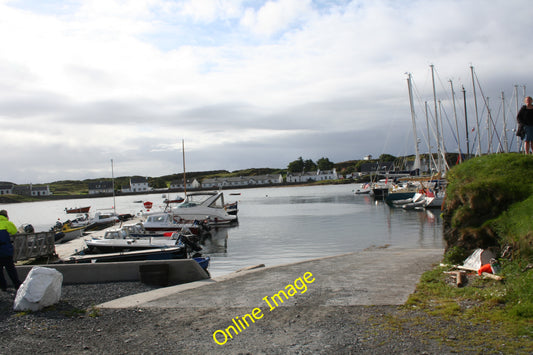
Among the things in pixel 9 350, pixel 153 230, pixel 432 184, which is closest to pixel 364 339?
pixel 9 350

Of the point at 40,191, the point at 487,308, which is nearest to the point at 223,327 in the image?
the point at 487,308

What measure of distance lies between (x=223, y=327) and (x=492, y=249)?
19.6 ft

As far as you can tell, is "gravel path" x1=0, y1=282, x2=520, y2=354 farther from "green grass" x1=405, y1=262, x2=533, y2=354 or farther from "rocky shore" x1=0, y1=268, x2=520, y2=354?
"green grass" x1=405, y1=262, x2=533, y2=354

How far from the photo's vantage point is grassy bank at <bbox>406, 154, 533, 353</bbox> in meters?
5.93

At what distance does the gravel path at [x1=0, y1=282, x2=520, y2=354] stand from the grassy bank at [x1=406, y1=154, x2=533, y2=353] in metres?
0.48

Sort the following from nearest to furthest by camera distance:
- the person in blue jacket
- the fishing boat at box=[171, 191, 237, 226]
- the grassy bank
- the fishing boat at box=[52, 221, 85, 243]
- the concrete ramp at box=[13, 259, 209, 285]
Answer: the grassy bank
the person in blue jacket
the concrete ramp at box=[13, 259, 209, 285]
the fishing boat at box=[52, 221, 85, 243]
the fishing boat at box=[171, 191, 237, 226]

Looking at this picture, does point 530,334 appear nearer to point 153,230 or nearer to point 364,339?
point 364,339

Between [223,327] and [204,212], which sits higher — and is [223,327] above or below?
above

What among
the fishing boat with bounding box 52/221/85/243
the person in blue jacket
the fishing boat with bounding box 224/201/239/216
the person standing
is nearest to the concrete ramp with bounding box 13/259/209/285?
the person in blue jacket

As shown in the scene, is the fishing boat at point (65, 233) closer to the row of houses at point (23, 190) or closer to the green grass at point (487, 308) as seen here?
the green grass at point (487, 308)

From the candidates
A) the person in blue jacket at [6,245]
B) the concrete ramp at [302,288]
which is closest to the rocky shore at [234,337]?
the concrete ramp at [302,288]

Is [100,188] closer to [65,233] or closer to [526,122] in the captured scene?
[65,233]

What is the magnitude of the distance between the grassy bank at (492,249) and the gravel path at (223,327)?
0.48 metres

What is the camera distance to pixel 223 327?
6.83 metres
